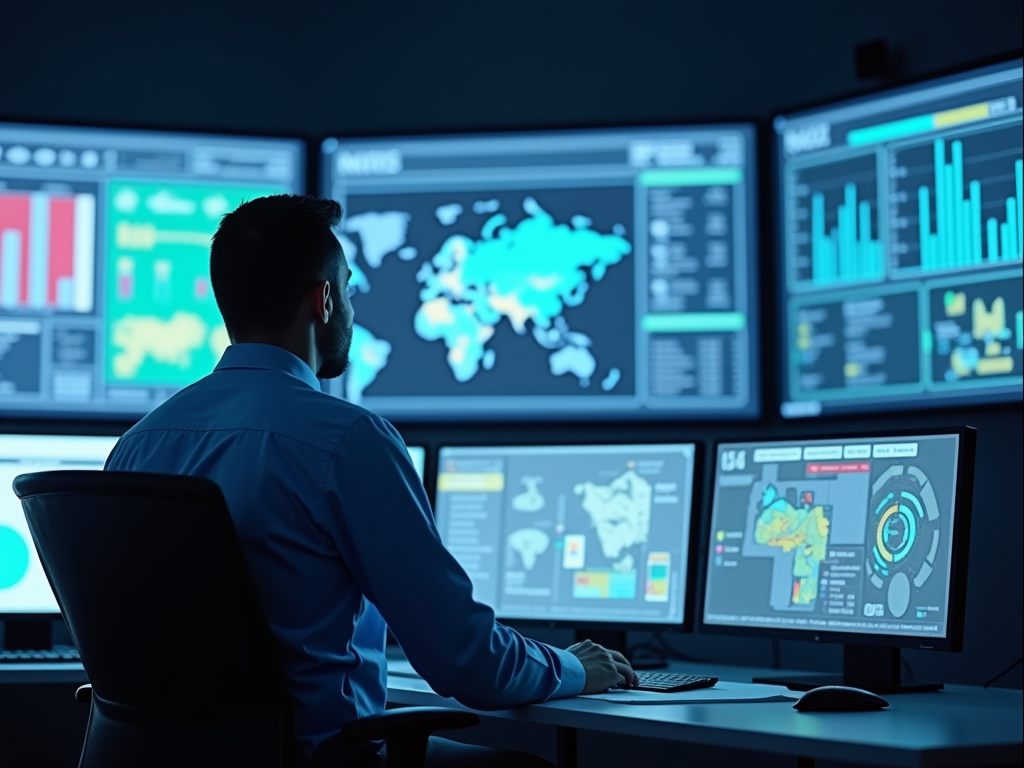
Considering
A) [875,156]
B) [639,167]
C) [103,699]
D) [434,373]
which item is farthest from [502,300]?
[103,699]

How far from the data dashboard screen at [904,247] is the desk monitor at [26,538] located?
5.04 feet

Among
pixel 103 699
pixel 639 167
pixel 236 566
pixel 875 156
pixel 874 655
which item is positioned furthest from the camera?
pixel 639 167

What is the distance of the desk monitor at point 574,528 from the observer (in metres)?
2.27

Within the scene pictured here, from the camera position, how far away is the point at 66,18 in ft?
9.95

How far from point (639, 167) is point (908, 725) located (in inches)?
64.9

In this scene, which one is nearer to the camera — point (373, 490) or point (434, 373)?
point (373, 490)

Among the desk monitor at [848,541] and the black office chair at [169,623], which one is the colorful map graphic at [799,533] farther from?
the black office chair at [169,623]

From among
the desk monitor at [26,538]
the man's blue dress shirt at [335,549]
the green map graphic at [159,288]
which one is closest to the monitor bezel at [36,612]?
the desk monitor at [26,538]

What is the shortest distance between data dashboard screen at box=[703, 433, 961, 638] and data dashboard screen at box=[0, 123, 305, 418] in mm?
1377

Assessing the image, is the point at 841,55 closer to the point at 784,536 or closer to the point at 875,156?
the point at 875,156

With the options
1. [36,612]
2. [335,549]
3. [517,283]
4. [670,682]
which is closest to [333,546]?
[335,549]

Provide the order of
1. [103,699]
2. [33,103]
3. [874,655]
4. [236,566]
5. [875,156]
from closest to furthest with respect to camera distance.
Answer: [236,566], [103,699], [874,655], [875,156], [33,103]

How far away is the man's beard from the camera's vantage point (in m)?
1.73

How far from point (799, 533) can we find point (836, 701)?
0.50 m
